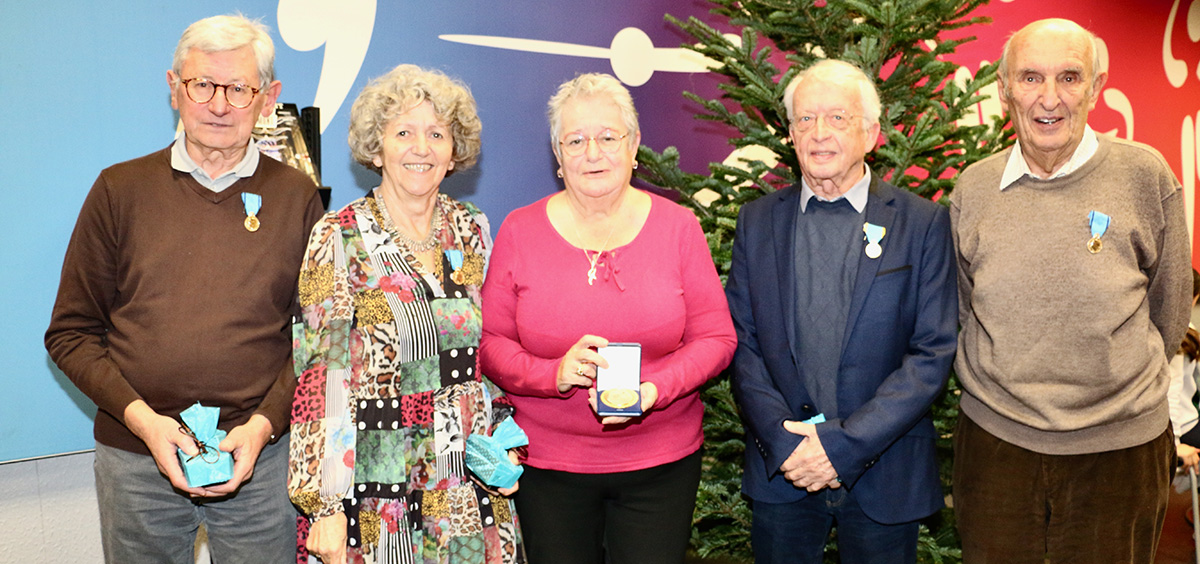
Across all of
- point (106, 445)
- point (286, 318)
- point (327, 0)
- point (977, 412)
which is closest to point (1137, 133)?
point (977, 412)

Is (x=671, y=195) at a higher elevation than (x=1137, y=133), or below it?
below

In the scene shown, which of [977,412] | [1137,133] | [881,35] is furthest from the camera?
[1137,133]

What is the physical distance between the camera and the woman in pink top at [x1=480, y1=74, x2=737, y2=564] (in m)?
2.25

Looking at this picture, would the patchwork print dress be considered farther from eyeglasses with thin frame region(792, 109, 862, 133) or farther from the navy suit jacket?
eyeglasses with thin frame region(792, 109, 862, 133)

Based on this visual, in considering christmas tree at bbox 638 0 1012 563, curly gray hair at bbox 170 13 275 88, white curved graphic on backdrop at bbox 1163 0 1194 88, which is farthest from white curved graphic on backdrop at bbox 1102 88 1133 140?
curly gray hair at bbox 170 13 275 88

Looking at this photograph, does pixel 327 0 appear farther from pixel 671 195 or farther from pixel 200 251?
pixel 671 195

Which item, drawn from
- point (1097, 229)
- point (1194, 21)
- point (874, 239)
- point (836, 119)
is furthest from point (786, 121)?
point (1194, 21)

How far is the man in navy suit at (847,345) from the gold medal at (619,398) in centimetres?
48

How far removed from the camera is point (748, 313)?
2471mm

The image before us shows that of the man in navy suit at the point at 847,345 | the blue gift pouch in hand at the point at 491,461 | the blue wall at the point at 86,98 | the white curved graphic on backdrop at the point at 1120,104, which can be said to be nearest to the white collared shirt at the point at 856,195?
the man in navy suit at the point at 847,345

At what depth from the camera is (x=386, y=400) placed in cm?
212

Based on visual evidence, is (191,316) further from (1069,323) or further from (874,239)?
(1069,323)

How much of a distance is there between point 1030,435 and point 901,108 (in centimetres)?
118

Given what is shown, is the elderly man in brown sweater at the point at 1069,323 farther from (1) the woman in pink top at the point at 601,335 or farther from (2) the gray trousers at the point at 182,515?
(2) the gray trousers at the point at 182,515
